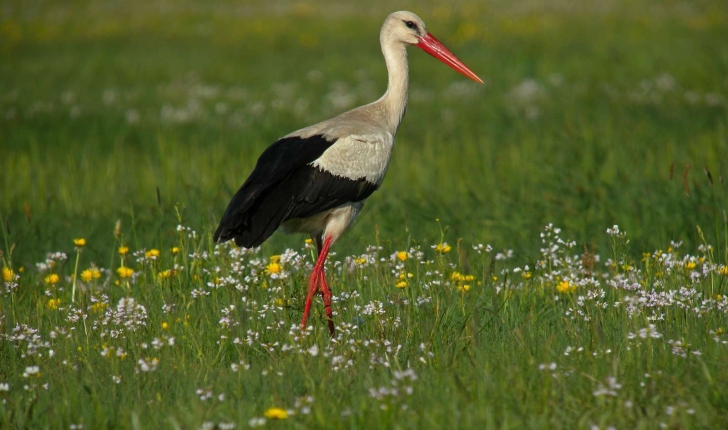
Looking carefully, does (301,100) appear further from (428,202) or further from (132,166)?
(428,202)

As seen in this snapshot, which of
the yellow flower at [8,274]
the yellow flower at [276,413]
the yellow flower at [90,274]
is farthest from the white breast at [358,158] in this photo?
the yellow flower at [276,413]

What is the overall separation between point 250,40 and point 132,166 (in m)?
11.6

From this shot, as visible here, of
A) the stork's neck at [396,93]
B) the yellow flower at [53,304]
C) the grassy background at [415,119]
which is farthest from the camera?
the grassy background at [415,119]

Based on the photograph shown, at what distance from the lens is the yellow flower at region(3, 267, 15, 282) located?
14.6 ft

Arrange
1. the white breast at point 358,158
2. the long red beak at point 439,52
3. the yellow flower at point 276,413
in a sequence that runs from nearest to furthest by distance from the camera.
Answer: the yellow flower at point 276,413
the white breast at point 358,158
the long red beak at point 439,52

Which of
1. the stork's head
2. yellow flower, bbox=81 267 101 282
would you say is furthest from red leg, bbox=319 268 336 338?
the stork's head

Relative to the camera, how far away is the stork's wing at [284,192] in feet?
14.4

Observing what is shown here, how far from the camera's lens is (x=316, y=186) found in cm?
464

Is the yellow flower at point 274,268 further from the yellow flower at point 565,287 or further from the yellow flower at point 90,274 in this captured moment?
the yellow flower at point 565,287

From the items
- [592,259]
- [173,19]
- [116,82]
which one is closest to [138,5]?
[173,19]

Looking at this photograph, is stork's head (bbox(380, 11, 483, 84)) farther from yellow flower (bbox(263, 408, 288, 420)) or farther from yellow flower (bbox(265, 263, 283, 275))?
yellow flower (bbox(263, 408, 288, 420))

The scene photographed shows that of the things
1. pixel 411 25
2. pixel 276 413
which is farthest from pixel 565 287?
pixel 411 25

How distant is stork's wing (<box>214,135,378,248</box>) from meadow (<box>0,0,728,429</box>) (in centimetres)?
24

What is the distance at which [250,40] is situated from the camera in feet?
63.3
